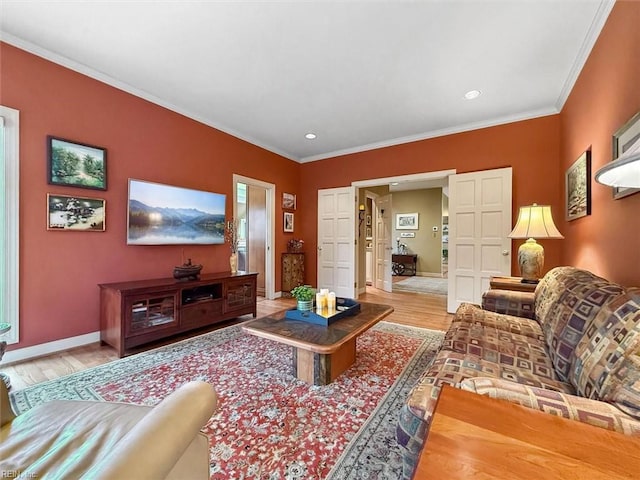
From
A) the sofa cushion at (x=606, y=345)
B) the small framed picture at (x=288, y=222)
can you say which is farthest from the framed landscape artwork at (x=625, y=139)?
the small framed picture at (x=288, y=222)

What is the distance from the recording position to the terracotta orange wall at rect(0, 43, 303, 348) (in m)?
2.37

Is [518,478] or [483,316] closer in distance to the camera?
[518,478]

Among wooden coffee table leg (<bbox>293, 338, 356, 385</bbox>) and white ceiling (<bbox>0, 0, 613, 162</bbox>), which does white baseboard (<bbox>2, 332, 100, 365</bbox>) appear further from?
white ceiling (<bbox>0, 0, 613, 162</bbox>)

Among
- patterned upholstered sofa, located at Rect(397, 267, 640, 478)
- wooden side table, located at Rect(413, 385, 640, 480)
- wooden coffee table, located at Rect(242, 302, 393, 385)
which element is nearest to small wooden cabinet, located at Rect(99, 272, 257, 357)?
wooden coffee table, located at Rect(242, 302, 393, 385)

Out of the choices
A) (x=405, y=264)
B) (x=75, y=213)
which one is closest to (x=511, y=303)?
(x=75, y=213)

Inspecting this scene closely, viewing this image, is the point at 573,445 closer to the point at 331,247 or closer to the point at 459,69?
the point at 459,69

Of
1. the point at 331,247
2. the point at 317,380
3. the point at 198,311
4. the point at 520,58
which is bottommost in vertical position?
the point at 317,380

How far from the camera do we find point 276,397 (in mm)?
1842

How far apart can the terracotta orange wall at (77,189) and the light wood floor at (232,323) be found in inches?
9.3

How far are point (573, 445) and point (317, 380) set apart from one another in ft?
5.17

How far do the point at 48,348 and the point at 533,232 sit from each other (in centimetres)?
464

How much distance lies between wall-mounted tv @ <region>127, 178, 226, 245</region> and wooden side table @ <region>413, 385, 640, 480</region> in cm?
333

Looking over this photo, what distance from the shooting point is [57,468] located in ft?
2.57

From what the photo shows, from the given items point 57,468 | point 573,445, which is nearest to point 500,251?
point 573,445
